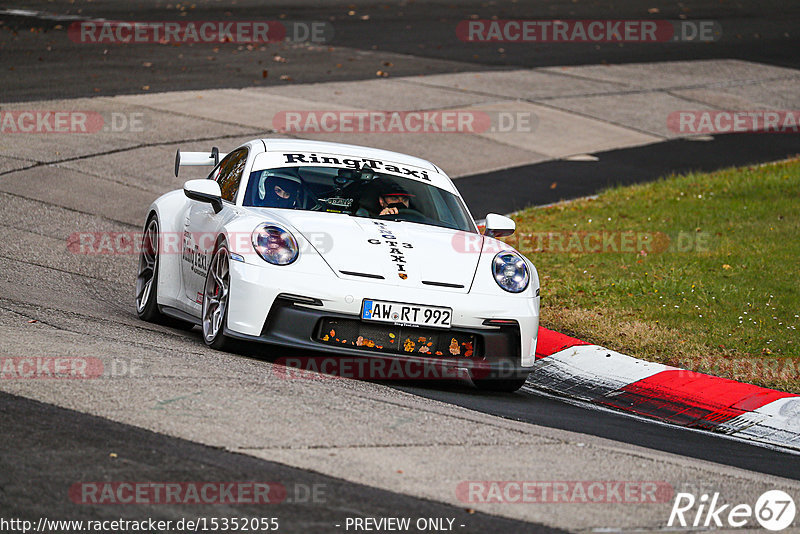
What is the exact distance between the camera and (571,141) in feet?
58.7

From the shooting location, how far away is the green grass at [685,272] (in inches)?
338

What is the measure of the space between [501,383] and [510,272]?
0.72 m

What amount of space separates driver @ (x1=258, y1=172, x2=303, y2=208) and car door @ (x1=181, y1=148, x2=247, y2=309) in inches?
8.1

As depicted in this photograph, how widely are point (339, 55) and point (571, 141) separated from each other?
674 cm

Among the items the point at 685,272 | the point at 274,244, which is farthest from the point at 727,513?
the point at 685,272

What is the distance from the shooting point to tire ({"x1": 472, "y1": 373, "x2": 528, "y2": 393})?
7.33m

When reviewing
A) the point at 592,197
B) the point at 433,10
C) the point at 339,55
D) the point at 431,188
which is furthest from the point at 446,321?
the point at 433,10

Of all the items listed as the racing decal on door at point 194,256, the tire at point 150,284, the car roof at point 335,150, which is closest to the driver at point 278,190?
the car roof at point 335,150

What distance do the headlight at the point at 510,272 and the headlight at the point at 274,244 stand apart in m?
1.30

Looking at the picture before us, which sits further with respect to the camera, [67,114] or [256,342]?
[67,114]

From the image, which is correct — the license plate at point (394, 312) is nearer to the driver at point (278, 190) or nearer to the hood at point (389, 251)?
the hood at point (389, 251)

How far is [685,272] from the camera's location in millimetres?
10516

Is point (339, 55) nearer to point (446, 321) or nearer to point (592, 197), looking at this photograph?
point (592, 197)

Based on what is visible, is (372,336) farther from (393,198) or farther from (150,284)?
(150,284)
